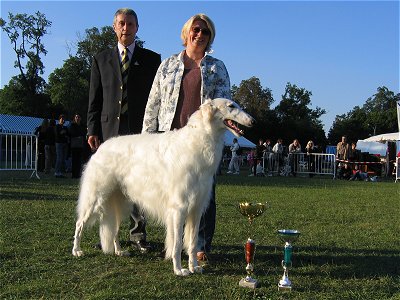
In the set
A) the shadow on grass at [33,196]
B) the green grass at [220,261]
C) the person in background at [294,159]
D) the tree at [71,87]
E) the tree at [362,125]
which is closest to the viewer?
the green grass at [220,261]

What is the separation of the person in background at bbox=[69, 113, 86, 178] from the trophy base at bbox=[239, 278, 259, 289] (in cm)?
1169

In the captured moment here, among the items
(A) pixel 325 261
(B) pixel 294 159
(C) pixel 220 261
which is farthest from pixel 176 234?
(B) pixel 294 159

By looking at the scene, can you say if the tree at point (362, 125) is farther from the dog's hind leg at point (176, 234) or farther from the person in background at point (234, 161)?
the dog's hind leg at point (176, 234)

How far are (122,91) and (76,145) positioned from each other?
9.84 metres

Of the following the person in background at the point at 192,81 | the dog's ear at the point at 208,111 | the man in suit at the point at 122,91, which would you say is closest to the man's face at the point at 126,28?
the man in suit at the point at 122,91

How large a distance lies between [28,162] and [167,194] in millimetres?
12179

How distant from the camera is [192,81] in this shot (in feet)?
15.8

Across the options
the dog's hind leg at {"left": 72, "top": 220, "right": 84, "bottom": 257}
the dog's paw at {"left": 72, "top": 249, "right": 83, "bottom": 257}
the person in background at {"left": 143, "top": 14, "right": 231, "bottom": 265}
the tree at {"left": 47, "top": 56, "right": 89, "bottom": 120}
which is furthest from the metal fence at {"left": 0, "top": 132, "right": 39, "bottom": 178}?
the tree at {"left": 47, "top": 56, "right": 89, "bottom": 120}

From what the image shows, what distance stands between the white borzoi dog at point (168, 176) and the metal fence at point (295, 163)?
60.0 ft

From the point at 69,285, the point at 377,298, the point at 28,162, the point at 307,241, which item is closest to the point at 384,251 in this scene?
the point at 307,241

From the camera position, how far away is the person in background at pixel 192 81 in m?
4.75

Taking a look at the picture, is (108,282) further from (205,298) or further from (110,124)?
(110,124)

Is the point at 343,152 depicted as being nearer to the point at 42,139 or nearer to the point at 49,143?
the point at 49,143

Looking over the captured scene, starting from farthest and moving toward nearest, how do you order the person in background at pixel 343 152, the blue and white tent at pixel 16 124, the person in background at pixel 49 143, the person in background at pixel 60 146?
the blue and white tent at pixel 16 124 → the person in background at pixel 343 152 → the person in background at pixel 49 143 → the person in background at pixel 60 146
